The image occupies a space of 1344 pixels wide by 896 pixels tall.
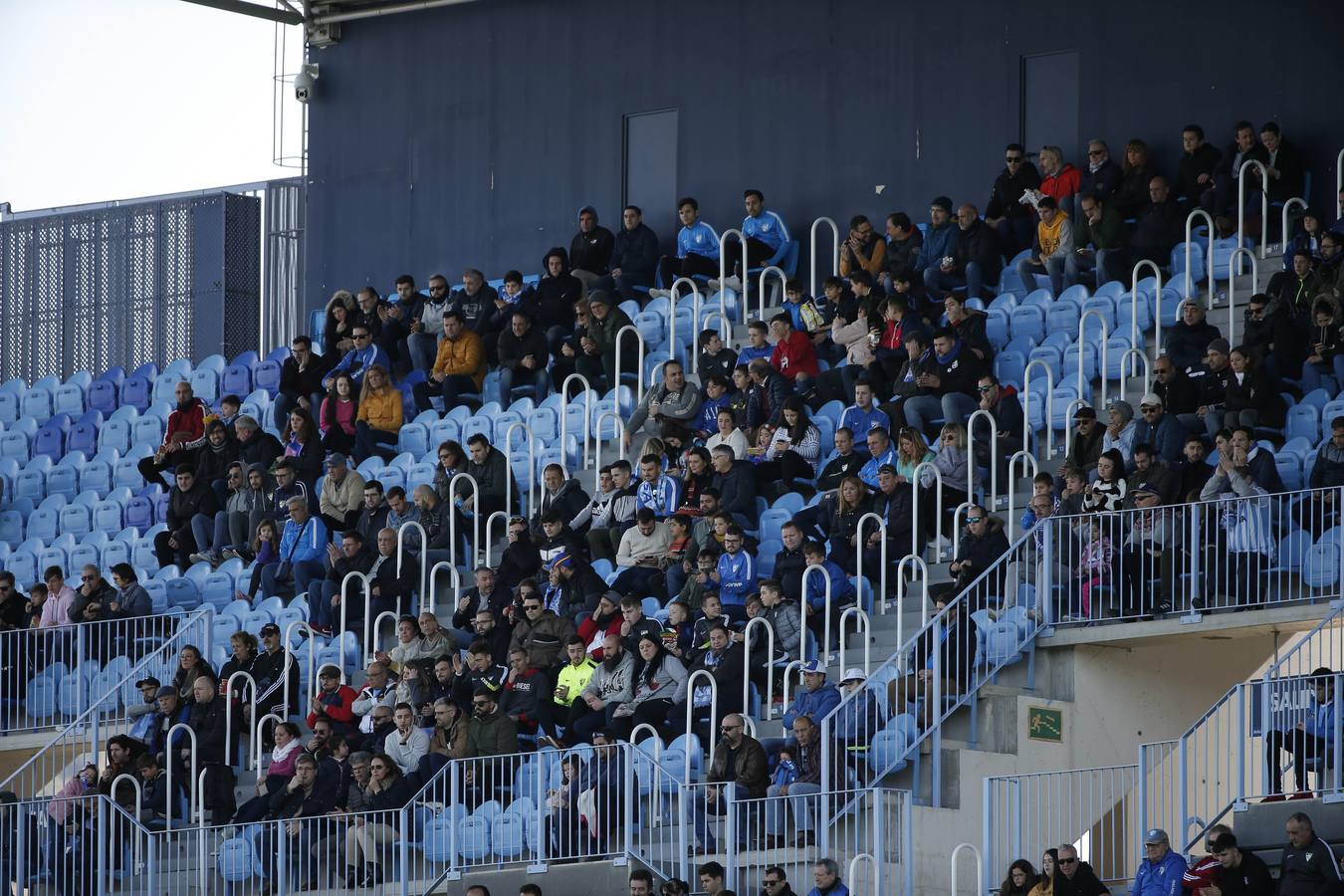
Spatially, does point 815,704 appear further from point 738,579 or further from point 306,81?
point 306,81

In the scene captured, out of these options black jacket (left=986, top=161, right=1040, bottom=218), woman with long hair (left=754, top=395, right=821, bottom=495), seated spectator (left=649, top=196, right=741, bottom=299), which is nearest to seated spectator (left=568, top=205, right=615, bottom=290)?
seated spectator (left=649, top=196, right=741, bottom=299)

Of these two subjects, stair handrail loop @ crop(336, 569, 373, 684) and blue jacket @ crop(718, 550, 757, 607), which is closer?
blue jacket @ crop(718, 550, 757, 607)

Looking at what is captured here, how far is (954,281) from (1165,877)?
25.5 feet

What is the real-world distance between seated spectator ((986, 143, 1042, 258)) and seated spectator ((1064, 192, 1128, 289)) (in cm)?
72

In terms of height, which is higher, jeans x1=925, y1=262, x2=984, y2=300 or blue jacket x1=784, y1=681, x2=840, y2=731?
jeans x1=925, y1=262, x2=984, y2=300

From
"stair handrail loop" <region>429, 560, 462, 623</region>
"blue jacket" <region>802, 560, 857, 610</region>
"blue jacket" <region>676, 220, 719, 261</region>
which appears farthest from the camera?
"blue jacket" <region>676, 220, 719, 261</region>

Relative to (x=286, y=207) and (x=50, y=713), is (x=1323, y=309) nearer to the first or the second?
(x=50, y=713)

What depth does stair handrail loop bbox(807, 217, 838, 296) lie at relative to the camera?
73.9ft

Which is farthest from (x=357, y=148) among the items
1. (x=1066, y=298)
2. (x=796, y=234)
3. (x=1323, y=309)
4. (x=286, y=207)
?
(x=1323, y=309)

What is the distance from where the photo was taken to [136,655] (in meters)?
20.2

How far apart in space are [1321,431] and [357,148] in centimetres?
1279

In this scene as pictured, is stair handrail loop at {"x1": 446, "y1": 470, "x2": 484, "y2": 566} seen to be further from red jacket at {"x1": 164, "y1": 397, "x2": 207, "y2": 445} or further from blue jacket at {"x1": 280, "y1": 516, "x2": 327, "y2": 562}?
red jacket at {"x1": 164, "y1": 397, "x2": 207, "y2": 445}

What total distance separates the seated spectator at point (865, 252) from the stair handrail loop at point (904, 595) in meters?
4.72

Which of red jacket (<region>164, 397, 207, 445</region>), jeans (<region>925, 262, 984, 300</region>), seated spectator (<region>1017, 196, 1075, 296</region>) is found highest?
seated spectator (<region>1017, 196, 1075, 296</region>)
